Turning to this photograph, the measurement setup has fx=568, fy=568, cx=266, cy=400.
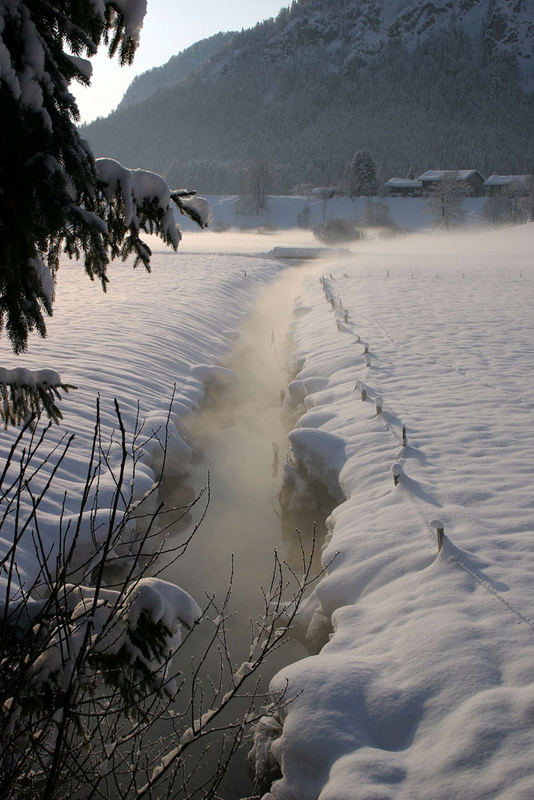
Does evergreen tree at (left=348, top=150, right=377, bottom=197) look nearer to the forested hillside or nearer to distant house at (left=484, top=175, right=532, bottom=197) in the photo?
distant house at (left=484, top=175, right=532, bottom=197)

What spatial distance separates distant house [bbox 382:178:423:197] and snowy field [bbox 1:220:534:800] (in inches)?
2997

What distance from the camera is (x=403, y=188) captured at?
3497 inches

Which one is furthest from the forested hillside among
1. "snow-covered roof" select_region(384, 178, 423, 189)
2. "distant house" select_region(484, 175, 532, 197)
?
"distant house" select_region(484, 175, 532, 197)

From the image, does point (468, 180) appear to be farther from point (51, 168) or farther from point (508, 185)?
point (51, 168)

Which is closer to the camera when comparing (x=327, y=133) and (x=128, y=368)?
(x=128, y=368)

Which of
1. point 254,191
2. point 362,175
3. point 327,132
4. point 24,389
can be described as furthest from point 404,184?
point 24,389

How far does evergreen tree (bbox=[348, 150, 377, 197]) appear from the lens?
85750mm

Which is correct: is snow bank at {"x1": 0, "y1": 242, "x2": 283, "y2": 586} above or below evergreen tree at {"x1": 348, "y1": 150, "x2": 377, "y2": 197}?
below

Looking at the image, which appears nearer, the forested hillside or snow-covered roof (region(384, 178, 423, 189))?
snow-covered roof (region(384, 178, 423, 189))

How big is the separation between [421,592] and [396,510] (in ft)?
4.89

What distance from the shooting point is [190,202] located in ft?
9.87

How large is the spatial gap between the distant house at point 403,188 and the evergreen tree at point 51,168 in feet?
307

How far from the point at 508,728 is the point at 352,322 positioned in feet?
48.1

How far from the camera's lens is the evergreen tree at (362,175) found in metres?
85.8
